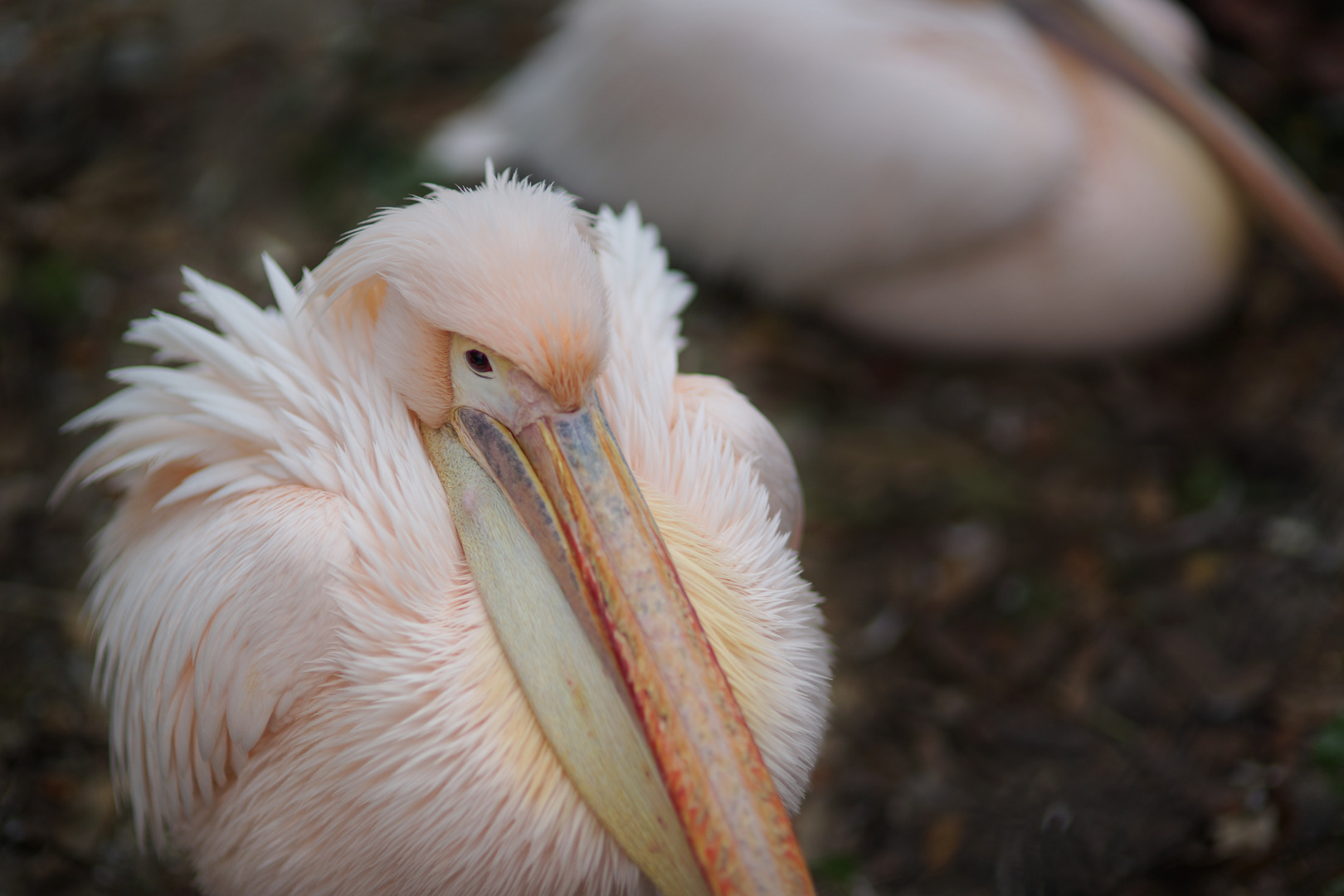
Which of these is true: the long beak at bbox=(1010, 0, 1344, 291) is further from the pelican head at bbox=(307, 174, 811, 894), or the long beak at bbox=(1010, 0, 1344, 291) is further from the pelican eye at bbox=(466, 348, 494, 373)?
the pelican eye at bbox=(466, 348, 494, 373)

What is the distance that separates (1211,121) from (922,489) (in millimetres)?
1219

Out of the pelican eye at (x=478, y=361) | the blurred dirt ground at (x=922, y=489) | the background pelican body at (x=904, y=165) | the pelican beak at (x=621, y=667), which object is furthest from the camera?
the background pelican body at (x=904, y=165)

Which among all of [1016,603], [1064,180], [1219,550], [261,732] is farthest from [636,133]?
[261,732]

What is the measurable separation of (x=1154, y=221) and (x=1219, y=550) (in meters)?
0.85

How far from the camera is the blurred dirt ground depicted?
182cm

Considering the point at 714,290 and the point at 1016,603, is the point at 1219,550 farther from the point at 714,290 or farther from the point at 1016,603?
the point at 714,290

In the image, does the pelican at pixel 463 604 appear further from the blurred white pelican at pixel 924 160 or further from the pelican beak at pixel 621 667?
the blurred white pelican at pixel 924 160

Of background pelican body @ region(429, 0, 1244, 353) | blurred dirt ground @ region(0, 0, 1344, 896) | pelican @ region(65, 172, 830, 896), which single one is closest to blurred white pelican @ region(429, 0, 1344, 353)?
background pelican body @ region(429, 0, 1244, 353)

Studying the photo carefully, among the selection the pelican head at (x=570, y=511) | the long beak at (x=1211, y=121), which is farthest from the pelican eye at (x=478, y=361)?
the long beak at (x=1211, y=121)

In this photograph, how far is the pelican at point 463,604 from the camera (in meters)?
1.07

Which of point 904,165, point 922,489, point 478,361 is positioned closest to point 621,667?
point 478,361

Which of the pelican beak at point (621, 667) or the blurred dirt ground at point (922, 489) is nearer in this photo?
the pelican beak at point (621, 667)

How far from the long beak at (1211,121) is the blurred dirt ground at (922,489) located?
30 cm

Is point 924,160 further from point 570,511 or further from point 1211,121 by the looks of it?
point 570,511
